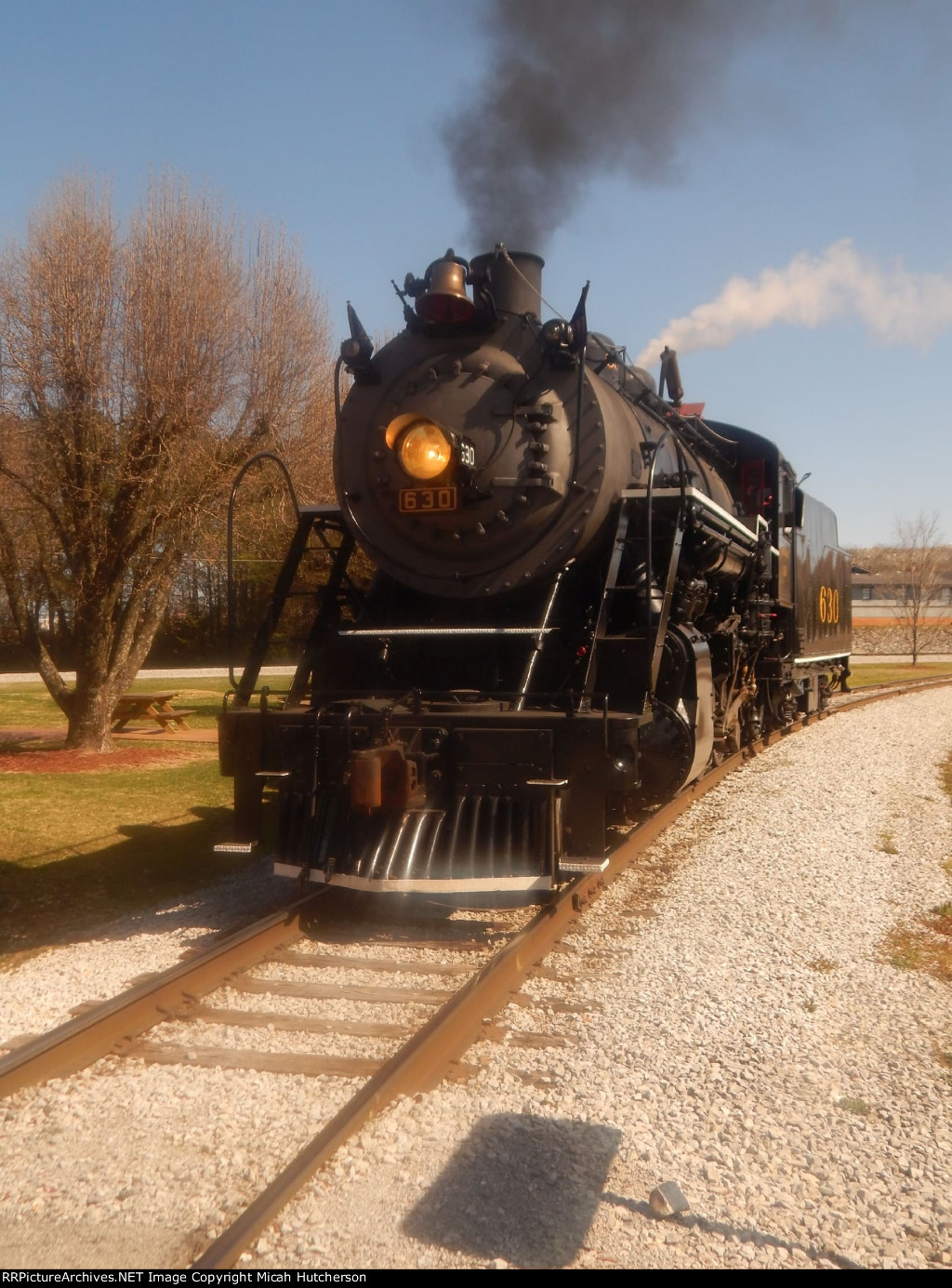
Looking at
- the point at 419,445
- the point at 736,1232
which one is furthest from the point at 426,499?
the point at 736,1232

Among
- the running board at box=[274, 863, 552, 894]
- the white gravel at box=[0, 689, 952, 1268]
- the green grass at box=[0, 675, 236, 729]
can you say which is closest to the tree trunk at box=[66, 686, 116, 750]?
the green grass at box=[0, 675, 236, 729]

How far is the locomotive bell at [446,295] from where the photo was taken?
616cm

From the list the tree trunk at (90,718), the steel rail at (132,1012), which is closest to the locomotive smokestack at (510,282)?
the steel rail at (132,1012)

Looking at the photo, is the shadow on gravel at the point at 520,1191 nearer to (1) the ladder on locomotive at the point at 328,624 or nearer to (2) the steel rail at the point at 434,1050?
(2) the steel rail at the point at 434,1050

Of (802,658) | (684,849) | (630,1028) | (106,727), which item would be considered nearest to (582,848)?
(630,1028)

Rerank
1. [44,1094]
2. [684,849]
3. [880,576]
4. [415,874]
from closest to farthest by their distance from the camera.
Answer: [44,1094], [415,874], [684,849], [880,576]

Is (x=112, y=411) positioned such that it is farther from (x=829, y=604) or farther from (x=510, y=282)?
(x=829, y=604)

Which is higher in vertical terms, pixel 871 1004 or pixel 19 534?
pixel 19 534

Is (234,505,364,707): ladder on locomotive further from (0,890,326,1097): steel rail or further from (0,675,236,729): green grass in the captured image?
(0,675,236,729): green grass

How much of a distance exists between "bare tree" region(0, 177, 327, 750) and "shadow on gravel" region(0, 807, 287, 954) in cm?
521

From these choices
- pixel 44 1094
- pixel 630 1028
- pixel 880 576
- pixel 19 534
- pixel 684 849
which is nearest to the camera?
pixel 44 1094

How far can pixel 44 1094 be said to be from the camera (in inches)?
146

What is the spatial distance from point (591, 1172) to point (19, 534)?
497 inches

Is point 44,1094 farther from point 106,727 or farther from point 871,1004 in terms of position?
point 106,727
